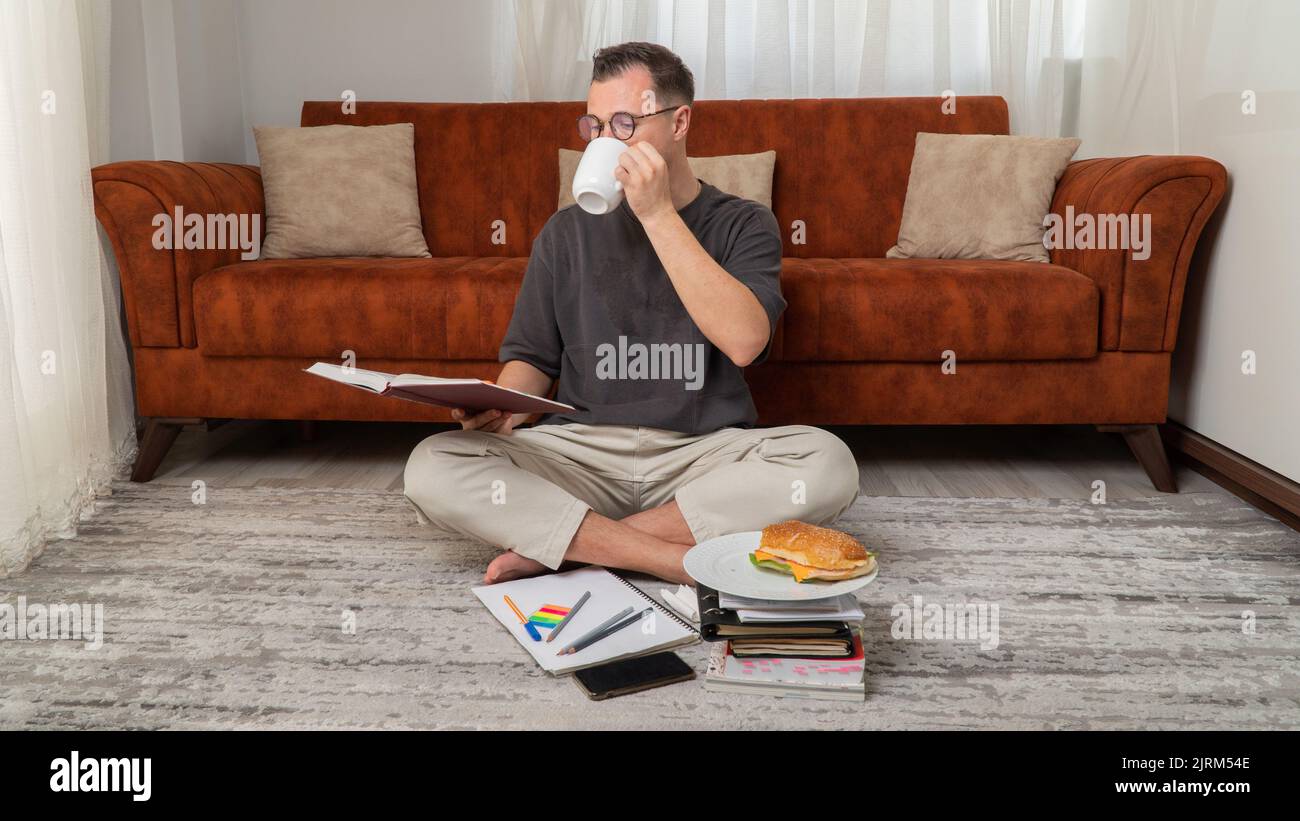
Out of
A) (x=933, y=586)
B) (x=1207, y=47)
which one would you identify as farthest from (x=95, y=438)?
(x=1207, y=47)

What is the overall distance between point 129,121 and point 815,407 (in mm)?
1965

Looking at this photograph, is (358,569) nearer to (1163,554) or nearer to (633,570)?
(633,570)

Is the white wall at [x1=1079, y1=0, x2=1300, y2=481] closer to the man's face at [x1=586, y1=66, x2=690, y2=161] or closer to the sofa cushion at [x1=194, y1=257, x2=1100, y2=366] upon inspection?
the sofa cushion at [x1=194, y1=257, x2=1100, y2=366]

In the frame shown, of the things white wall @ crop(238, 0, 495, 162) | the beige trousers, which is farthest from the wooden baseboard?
white wall @ crop(238, 0, 495, 162)

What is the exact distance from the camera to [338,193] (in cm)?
281

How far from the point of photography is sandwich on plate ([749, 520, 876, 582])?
131 centimetres

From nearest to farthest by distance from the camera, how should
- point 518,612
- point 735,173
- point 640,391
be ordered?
point 518,612 → point 640,391 → point 735,173

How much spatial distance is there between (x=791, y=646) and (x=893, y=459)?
1.37m

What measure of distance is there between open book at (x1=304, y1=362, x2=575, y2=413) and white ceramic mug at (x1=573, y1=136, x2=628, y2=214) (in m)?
0.30

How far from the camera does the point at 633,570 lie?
1.74 m

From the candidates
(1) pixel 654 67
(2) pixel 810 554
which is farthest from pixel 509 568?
Answer: (1) pixel 654 67

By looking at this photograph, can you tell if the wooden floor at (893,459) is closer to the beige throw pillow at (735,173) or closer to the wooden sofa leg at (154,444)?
the wooden sofa leg at (154,444)

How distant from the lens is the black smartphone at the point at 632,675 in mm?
1339

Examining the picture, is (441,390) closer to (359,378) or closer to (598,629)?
(359,378)
